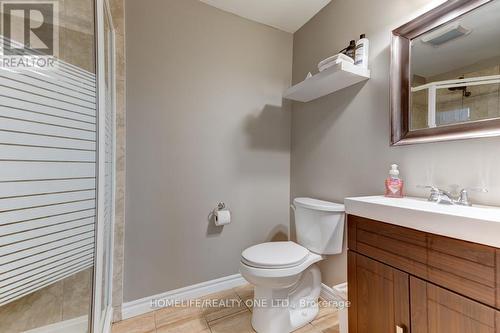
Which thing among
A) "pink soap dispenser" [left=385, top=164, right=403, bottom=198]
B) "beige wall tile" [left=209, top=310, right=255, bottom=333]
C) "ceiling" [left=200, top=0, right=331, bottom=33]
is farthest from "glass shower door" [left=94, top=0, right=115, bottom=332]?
"pink soap dispenser" [left=385, top=164, right=403, bottom=198]

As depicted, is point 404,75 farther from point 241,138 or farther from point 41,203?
point 41,203

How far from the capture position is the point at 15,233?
0.82 meters

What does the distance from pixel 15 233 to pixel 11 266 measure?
0.13 meters

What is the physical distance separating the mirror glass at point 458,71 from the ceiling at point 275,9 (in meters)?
0.93

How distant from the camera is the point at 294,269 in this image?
1.24 meters

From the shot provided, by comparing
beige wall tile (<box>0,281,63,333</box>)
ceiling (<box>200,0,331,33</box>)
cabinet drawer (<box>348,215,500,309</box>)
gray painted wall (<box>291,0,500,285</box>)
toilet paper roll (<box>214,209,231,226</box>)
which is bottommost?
beige wall tile (<box>0,281,63,333</box>)

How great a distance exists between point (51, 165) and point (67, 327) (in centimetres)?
90

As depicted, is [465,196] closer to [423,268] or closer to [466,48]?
[423,268]

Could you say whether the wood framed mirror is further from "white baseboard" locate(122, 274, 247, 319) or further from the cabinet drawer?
"white baseboard" locate(122, 274, 247, 319)

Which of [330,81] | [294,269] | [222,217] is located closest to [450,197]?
[294,269]

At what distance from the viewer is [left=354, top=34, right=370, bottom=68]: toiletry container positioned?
4.38ft

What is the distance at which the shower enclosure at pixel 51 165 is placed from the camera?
2.70 feet

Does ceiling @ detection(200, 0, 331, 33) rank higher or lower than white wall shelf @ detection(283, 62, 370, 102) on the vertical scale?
higher

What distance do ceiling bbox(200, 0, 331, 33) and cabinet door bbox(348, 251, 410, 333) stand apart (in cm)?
182
